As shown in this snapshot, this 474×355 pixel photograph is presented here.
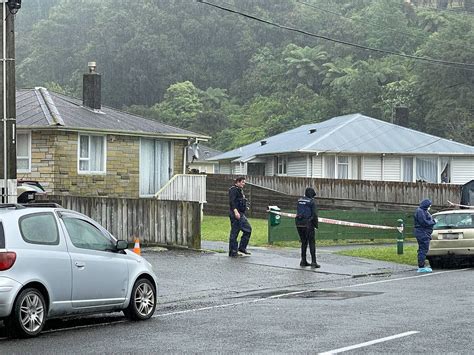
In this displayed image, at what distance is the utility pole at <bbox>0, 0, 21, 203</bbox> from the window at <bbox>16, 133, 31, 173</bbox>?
15.6 m

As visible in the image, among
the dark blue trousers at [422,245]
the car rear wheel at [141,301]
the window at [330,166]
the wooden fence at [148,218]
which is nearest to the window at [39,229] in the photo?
the car rear wheel at [141,301]

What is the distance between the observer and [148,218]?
82.8ft

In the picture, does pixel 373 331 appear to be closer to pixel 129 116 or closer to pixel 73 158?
pixel 73 158

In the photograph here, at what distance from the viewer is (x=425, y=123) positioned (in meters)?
78.8

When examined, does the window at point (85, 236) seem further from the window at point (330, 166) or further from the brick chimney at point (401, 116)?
the brick chimney at point (401, 116)

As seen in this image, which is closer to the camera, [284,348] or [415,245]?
[284,348]

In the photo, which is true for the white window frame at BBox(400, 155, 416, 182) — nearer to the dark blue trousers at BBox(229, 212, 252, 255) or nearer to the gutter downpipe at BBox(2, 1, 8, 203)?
the dark blue trousers at BBox(229, 212, 252, 255)

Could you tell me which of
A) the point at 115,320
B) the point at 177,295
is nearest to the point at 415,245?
the point at 177,295

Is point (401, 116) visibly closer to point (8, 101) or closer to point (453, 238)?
point (453, 238)

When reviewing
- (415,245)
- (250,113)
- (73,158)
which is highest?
(250,113)

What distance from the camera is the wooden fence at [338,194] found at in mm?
40281

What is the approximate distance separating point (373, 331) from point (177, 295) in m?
5.96

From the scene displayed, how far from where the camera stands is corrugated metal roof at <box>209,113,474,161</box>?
162 ft

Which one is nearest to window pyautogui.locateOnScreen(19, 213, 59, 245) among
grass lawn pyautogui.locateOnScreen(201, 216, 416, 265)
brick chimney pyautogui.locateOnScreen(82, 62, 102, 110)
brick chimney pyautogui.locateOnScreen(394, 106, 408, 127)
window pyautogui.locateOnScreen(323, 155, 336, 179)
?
grass lawn pyautogui.locateOnScreen(201, 216, 416, 265)
